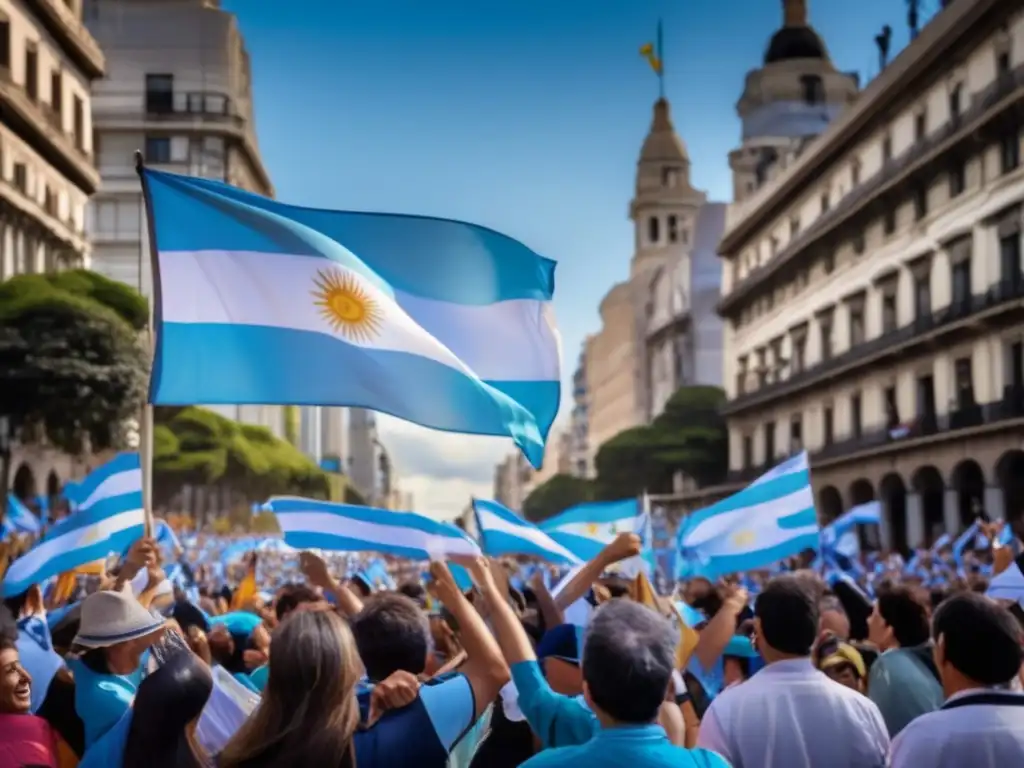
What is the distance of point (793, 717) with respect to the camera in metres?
4.64

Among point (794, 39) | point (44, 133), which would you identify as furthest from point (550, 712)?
point (794, 39)

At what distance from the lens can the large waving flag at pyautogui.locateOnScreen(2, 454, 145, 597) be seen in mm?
9180

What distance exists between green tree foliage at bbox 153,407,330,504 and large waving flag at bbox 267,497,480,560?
4665 cm

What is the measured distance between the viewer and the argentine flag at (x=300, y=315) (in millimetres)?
6770

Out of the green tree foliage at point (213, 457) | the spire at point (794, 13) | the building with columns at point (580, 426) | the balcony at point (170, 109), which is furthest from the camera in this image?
the building with columns at point (580, 426)

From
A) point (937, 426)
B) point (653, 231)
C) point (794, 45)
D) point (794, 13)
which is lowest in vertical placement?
point (937, 426)

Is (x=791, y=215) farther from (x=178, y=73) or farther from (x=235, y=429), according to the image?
(x=178, y=73)

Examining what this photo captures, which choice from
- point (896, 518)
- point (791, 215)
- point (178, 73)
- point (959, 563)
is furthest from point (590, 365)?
point (959, 563)

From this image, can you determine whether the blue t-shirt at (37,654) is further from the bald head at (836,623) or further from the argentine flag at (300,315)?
the bald head at (836,623)

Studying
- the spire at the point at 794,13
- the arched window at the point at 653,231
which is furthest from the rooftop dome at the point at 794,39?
the arched window at the point at 653,231

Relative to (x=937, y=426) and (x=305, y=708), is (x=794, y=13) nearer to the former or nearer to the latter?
(x=937, y=426)

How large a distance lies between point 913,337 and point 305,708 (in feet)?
132

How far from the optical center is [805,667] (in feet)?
15.6

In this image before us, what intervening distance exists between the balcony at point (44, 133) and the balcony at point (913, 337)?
2522 centimetres
